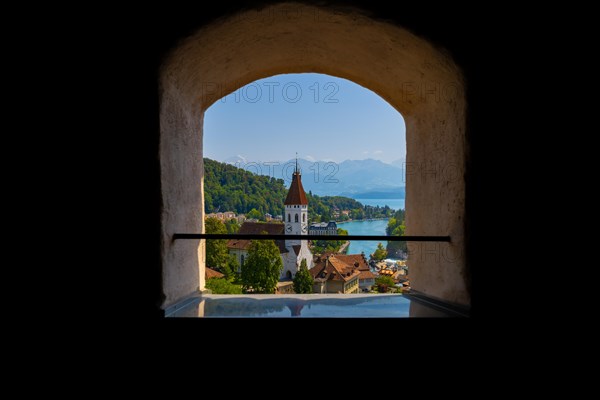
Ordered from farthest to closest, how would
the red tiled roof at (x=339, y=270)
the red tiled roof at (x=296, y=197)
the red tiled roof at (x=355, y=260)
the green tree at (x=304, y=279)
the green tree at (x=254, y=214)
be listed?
the red tiled roof at (x=339, y=270), the red tiled roof at (x=355, y=260), the green tree at (x=304, y=279), the red tiled roof at (x=296, y=197), the green tree at (x=254, y=214)

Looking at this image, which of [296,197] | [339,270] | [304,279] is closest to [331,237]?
[296,197]

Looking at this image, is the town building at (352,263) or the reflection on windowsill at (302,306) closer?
the reflection on windowsill at (302,306)

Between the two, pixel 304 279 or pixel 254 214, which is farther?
pixel 304 279

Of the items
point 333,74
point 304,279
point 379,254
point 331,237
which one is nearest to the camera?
point 331,237

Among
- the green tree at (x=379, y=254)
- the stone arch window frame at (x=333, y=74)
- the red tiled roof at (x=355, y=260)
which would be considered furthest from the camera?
the green tree at (x=379, y=254)

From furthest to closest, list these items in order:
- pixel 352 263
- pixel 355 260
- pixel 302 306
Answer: pixel 355 260 < pixel 352 263 < pixel 302 306

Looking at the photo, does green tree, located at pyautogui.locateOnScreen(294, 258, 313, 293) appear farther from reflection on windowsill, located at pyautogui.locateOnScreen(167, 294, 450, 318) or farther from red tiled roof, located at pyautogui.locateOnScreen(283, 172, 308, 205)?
reflection on windowsill, located at pyautogui.locateOnScreen(167, 294, 450, 318)

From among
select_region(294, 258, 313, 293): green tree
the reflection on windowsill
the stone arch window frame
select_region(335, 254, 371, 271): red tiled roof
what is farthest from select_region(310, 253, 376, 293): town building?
the stone arch window frame

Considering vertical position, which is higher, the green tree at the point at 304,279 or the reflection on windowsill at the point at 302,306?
the reflection on windowsill at the point at 302,306

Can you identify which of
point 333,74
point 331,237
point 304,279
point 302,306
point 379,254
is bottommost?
point 304,279

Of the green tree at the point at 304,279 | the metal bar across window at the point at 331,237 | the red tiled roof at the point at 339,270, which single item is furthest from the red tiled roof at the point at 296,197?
the metal bar across window at the point at 331,237

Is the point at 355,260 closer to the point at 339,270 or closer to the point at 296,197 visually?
the point at 339,270

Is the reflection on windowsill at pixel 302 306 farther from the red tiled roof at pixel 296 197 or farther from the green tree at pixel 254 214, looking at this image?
the red tiled roof at pixel 296 197

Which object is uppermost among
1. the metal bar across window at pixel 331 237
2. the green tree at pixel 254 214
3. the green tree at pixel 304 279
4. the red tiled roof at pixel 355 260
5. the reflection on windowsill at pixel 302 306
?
the green tree at pixel 254 214
